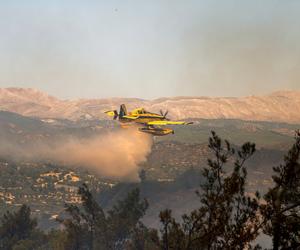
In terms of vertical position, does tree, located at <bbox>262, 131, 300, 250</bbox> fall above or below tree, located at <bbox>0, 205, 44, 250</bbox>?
above

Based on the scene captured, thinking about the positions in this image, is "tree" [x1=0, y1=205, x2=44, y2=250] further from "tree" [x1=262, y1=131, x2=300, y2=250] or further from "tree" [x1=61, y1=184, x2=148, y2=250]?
"tree" [x1=262, y1=131, x2=300, y2=250]

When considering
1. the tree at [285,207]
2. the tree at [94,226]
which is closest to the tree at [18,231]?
the tree at [94,226]

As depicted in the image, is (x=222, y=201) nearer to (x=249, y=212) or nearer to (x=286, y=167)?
(x=249, y=212)

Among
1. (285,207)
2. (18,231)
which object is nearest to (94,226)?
(18,231)

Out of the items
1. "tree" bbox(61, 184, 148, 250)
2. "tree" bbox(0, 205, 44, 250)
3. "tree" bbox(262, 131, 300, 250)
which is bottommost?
"tree" bbox(0, 205, 44, 250)

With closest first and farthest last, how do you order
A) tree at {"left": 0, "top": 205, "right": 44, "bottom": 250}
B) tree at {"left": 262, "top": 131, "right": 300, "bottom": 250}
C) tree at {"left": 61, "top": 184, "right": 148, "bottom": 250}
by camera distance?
tree at {"left": 262, "top": 131, "right": 300, "bottom": 250} → tree at {"left": 61, "top": 184, "right": 148, "bottom": 250} → tree at {"left": 0, "top": 205, "right": 44, "bottom": 250}

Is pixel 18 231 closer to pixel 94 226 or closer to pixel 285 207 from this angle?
pixel 94 226

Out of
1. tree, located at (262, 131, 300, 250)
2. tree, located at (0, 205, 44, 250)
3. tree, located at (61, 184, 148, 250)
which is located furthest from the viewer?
tree, located at (0, 205, 44, 250)

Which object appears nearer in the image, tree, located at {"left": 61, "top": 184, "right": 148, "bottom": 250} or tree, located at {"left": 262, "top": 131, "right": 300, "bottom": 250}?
tree, located at {"left": 262, "top": 131, "right": 300, "bottom": 250}

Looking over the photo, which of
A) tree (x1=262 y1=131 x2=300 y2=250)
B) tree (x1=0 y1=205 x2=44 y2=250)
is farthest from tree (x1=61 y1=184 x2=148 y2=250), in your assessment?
tree (x1=262 y1=131 x2=300 y2=250)

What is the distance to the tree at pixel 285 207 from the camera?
27.3 m

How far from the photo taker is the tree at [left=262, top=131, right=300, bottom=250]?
27344mm

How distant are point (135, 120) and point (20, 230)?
48.1 meters

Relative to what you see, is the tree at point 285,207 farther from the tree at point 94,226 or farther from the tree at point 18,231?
the tree at point 18,231
